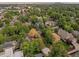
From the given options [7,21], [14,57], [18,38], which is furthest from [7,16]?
[14,57]

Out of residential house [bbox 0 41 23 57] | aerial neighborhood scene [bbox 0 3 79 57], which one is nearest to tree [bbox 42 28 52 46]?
aerial neighborhood scene [bbox 0 3 79 57]

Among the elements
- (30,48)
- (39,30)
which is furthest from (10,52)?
(39,30)

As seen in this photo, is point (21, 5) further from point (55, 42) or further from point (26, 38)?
point (55, 42)

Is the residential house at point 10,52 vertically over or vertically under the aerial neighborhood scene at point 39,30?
under

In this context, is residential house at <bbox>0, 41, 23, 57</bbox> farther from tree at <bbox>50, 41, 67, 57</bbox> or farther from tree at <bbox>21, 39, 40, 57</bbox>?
tree at <bbox>50, 41, 67, 57</bbox>

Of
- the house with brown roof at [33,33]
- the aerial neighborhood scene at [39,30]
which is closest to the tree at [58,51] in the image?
the aerial neighborhood scene at [39,30]

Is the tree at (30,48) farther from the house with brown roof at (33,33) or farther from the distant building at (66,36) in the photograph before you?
the distant building at (66,36)

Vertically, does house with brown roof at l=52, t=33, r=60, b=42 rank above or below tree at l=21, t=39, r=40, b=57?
above
